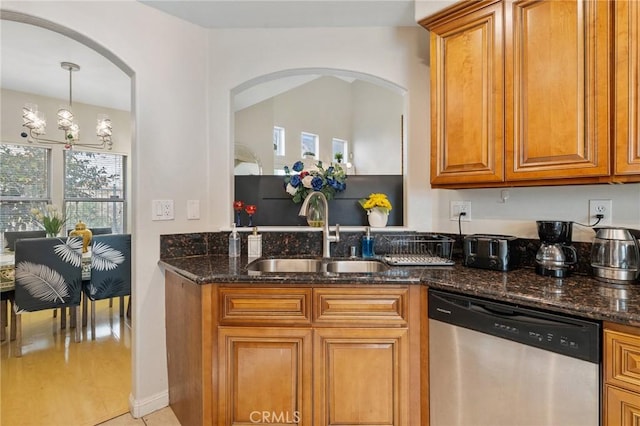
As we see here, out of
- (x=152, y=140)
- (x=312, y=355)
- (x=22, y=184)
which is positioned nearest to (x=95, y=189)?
(x=22, y=184)

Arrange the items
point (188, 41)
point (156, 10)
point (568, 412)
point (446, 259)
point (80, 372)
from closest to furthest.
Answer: point (568, 412)
point (446, 259)
point (156, 10)
point (188, 41)
point (80, 372)

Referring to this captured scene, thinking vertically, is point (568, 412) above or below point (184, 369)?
above

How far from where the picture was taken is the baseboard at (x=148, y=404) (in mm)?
1882

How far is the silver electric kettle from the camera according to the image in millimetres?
1322

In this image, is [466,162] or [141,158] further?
[141,158]

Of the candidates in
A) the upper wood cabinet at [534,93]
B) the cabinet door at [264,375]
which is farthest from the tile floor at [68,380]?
the upper wood cabinet at [534,93]

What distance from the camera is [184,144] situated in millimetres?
2082

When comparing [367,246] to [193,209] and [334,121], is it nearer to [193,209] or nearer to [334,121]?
[193,209]

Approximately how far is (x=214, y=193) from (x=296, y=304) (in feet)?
3.51

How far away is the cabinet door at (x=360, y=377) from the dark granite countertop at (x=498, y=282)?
0.82 feet

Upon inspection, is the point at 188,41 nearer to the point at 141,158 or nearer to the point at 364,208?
the point at 141,158

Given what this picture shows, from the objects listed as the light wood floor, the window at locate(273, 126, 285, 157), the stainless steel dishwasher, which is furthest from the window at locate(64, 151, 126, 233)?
the stainless steel dishwasher

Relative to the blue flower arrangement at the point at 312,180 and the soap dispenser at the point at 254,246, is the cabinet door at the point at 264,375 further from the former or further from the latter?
the blue flower arrangement at the point at 312,180

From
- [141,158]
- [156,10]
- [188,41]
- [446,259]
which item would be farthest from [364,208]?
[156,10]
